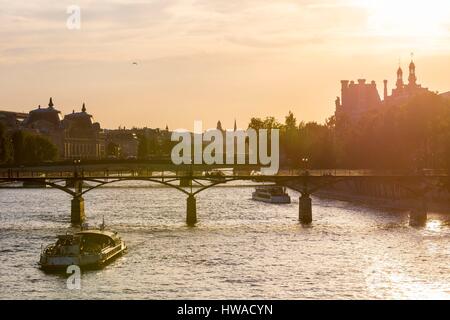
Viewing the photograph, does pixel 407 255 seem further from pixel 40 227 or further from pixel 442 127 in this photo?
pixel 442 127

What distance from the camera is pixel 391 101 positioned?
7618 inches

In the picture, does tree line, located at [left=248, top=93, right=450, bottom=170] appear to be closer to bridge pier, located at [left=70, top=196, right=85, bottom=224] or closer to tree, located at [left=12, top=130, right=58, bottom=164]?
bridge pier, located at [left=70, top=196, right=85, bottom=224]

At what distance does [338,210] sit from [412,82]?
99755 millimetres

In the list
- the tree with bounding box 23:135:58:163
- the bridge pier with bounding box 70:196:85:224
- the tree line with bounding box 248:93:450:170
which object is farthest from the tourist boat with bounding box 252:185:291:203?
the tree with bounding box 23:135:58:163

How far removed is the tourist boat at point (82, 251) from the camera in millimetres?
57725

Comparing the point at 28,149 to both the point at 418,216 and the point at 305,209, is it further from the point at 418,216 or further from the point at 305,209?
the point at 418,216

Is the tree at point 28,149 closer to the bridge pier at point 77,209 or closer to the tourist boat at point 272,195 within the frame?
the tourist boat at point 272,195

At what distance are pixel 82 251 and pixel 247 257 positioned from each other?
387 inches

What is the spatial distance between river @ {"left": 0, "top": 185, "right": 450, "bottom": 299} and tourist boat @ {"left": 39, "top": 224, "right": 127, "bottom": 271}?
83cm

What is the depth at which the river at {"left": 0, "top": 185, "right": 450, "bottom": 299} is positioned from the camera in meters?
48.5

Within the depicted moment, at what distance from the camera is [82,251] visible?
199 feet

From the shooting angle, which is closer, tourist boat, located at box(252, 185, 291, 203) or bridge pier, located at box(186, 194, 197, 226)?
bridge pier, located at box(186, 194, 197, 226)

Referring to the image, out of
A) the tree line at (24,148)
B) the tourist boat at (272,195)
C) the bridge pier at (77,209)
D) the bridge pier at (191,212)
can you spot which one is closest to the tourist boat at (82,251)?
the bridge pier at (191,212)
